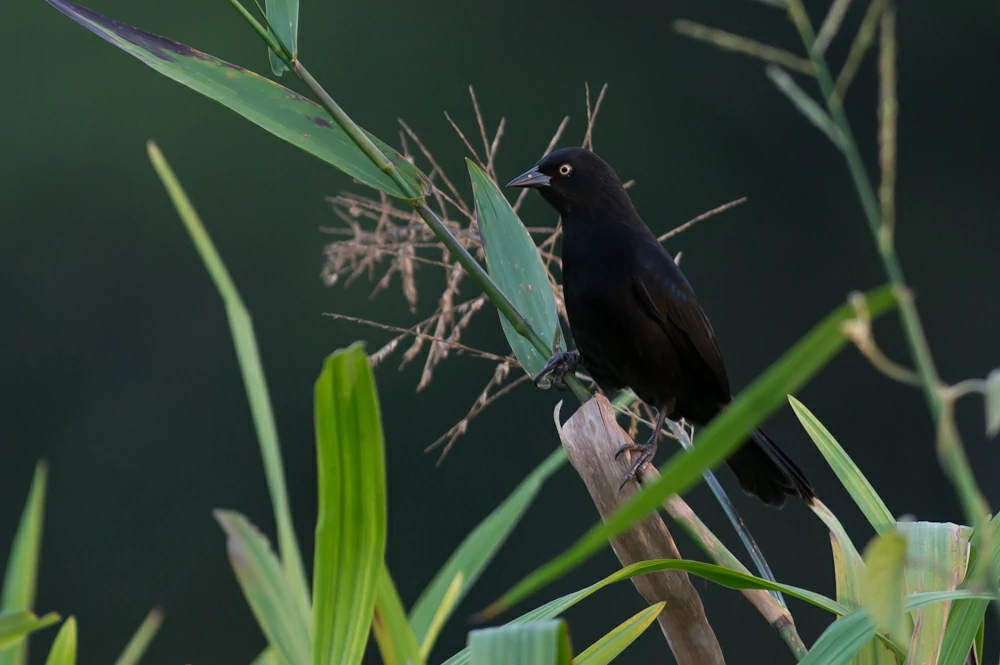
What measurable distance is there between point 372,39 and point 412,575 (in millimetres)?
3649

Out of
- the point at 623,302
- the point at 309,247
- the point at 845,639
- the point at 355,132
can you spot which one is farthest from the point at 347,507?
the point at 309,247

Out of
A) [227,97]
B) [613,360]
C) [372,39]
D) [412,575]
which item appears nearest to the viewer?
[227,97]

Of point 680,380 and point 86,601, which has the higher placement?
point 680,380

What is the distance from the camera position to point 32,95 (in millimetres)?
7926

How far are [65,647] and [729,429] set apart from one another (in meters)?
0.62

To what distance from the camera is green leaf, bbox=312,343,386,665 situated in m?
0.62

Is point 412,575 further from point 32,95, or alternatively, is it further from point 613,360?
point 613,360

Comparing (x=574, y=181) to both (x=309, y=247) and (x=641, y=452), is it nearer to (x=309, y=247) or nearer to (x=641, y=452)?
(x=641, y=452)

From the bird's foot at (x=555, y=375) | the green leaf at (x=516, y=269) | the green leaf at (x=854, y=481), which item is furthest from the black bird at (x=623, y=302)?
the green leaf at (x=854, y=481)

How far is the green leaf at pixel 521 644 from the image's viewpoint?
0.58 metres

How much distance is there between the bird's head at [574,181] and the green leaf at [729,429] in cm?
152

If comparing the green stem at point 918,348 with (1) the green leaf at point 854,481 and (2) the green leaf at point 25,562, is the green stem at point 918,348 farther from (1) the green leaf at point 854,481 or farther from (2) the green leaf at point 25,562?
(2) the green leaf at point 25,562

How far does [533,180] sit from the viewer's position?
1916 millimetres

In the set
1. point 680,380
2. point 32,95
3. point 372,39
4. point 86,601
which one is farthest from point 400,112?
point 680,380
